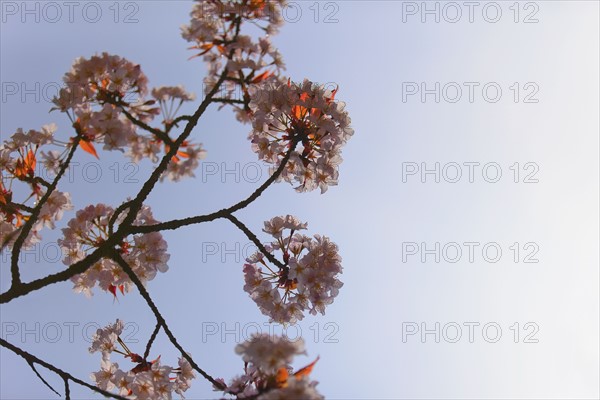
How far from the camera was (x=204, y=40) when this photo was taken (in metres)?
4.28

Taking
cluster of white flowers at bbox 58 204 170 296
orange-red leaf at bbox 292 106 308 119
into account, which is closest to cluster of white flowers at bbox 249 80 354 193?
orange-red leaf at bbox 292 106 308 119

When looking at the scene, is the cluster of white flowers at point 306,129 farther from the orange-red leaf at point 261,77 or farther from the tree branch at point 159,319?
the tree branch at point 159,319

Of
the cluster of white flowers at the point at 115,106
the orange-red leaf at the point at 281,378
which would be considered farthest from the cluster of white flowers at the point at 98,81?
the orange-red leaf at the point at 281,378

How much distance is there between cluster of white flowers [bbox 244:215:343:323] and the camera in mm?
4938

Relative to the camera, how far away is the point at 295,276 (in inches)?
192

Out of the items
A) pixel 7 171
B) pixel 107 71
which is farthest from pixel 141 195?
pixel 7 171

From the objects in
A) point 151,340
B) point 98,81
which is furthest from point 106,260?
point 98,81

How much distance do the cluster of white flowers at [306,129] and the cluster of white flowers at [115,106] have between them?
32.6 inches

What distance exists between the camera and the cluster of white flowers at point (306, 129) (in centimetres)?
504

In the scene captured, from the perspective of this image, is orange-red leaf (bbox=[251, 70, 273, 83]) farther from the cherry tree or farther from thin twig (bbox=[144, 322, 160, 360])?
thin twig (bbox=[144, 322, 160, 360])

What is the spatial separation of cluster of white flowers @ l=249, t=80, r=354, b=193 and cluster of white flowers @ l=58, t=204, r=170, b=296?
129 cm

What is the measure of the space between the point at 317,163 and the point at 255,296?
1.33m

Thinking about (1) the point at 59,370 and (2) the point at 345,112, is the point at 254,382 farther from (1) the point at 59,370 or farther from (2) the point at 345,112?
(2) the point at 345,112

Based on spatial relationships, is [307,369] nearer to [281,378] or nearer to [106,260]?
[281,378]
